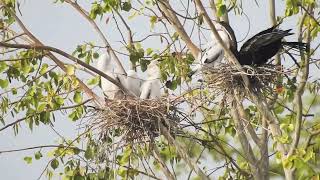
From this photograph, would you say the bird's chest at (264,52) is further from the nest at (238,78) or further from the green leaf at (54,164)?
the green leaf at (54,164)

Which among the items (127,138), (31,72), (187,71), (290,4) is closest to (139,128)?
(127,138)

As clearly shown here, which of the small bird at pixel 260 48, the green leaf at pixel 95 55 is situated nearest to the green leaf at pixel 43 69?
the green leaf at pixel 95 55

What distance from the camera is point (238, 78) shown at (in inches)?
303

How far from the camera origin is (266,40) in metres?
7.82

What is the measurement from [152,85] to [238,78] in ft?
3.30

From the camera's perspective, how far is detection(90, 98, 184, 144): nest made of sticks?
7527 mm

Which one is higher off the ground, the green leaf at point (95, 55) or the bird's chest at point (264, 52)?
the bird's chest at point (264, 52)

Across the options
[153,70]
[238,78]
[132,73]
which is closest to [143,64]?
[153,70]

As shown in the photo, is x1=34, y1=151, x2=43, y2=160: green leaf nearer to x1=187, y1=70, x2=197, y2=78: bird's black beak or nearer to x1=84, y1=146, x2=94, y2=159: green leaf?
x1=84, y1=146, x2=94, y2=159: green leaf

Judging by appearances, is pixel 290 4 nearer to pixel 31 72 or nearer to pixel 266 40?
pixel 266 40

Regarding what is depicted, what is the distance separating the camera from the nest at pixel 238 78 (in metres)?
7.64

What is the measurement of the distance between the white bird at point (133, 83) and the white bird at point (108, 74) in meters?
0.10

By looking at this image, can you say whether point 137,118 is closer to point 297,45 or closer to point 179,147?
point 179,147

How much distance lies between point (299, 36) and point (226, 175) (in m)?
2.17
